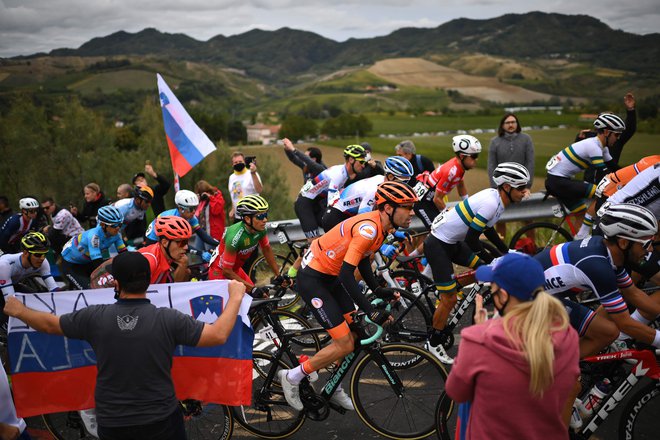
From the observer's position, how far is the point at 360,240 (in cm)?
487

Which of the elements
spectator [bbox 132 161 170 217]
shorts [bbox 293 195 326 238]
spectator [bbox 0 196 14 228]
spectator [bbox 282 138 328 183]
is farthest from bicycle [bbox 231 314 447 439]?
spectator [bbox 0 196 14 228]

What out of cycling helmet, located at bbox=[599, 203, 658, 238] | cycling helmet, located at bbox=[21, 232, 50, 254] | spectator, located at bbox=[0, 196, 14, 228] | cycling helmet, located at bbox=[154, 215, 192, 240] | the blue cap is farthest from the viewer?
spectator, located at bbox=[0, 196, 14, 228]

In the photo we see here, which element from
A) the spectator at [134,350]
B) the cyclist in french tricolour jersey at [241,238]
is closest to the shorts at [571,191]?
the cyclist in french tricolour jersey at [241,238]

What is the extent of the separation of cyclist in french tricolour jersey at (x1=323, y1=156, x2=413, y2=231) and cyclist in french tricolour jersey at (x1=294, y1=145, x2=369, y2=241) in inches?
13.3

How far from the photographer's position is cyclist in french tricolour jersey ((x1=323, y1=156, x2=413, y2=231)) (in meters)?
7.62

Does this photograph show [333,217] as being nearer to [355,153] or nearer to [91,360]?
[355,153]

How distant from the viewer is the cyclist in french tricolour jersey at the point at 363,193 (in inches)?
300

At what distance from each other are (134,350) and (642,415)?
3846mm

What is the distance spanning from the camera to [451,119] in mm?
47062

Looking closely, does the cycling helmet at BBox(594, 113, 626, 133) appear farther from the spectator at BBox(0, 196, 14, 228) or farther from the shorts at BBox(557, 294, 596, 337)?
the spectator at BBox(0, 196, 14, 228)

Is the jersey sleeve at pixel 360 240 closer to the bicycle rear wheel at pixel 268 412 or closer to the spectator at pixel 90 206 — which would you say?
the bicycle rear wheel at pixel 268 412

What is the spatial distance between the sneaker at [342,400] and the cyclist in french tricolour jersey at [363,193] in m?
3.02

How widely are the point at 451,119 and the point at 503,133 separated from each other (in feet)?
126

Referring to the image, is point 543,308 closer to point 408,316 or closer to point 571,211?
point 408,316
